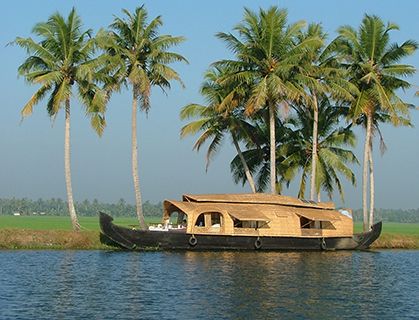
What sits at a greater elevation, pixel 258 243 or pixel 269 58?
pixel 269 58

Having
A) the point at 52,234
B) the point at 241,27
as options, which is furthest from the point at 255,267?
the point at 241,27

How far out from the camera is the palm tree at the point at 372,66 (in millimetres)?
38875

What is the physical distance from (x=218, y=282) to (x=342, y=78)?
2108 centimetres

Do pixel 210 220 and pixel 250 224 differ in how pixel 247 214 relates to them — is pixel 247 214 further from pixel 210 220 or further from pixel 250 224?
pixel 210 220

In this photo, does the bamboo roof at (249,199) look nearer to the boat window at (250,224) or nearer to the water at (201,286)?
the boat window at (250,224)

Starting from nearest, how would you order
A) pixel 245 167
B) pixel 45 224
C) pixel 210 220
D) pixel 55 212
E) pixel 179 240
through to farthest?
pixel 179 240
pixel 210 220
pixel 245 167
pixel 45 224
pixel 55 212

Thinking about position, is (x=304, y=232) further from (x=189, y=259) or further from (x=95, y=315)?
(x=95, y=315)

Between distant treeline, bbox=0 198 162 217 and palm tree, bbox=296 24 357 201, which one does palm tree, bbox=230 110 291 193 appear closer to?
palm tree, bbox=296 24 357 201

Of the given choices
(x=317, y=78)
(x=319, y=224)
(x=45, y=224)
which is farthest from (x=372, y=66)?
(x=45, y=224)

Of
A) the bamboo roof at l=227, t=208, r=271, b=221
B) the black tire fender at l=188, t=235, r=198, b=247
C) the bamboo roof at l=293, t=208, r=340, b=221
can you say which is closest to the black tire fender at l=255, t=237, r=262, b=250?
the bamboo roof at l=227, t=208, r=271, b=221

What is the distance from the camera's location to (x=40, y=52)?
34.6 meters

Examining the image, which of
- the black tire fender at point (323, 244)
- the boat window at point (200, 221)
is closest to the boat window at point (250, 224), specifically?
the boat window at point (200, 221)

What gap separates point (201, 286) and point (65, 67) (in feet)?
57.6

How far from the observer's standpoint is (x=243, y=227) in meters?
34.0
